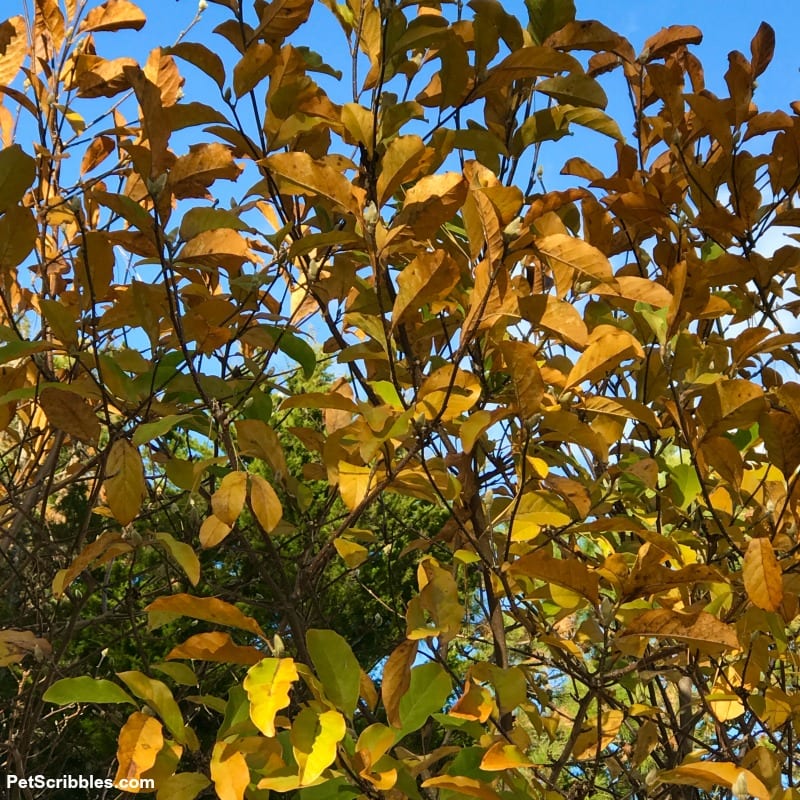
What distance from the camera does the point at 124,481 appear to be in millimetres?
1035

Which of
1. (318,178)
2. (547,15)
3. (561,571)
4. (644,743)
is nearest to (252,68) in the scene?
(318,178)

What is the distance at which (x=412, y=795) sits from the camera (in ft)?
3.09

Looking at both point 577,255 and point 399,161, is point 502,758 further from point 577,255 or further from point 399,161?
point 399,161

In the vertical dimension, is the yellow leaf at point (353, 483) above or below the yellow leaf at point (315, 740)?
above

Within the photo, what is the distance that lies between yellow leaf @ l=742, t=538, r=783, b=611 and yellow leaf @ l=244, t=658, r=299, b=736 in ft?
1.70

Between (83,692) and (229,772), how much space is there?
0.61 ft

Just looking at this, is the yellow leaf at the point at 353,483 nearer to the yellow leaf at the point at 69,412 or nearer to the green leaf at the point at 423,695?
the green leaf at the point at 423,695

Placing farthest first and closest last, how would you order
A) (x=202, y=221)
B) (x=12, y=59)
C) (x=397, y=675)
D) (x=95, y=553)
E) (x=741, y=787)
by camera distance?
(x=12, y=59) → (x=202, y=221) → (x=95, y=553) → (x=397, y=675) → (x=741, y=787)

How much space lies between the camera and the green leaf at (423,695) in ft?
3.15

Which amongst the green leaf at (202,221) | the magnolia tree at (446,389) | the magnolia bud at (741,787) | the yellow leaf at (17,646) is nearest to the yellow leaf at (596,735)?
the magnolia tree at (446,389)

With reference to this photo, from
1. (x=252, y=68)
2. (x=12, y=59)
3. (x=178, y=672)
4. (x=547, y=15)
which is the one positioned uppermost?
(x=12, y=59)

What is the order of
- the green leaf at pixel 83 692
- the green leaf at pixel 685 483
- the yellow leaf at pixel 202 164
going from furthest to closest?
the green leaf at pixel 685 483, the yellow leaf at pixel 202 164, the green leaf at pixel 83 692

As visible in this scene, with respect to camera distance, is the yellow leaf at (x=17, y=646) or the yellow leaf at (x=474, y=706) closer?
the yellow leaf at (x=474, y=706)

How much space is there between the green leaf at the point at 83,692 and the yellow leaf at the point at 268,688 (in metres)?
0.15
